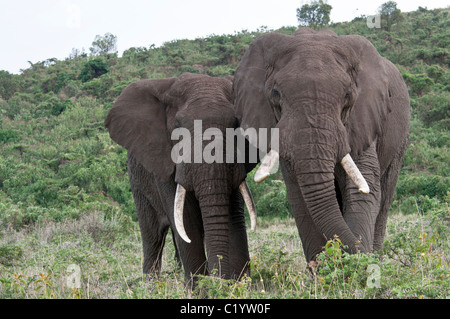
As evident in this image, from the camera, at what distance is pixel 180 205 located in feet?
21.5

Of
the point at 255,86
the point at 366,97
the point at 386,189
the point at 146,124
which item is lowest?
the point at 386,189

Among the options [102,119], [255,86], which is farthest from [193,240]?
[102,119]

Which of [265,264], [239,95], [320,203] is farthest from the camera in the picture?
[265,264]

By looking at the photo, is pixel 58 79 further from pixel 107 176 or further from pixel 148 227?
pixel 148 227

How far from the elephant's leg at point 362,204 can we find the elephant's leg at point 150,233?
3.02 metres

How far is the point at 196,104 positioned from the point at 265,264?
6.32 feet

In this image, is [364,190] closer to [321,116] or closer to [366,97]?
[321,116]

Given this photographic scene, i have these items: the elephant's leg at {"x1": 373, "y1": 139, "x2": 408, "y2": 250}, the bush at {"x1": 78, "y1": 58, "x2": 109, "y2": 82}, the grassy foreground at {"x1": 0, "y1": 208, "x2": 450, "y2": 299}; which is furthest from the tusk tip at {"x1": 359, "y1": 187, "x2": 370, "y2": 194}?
the bush at {"x1": 78, "y1": 58, "x2": 109, "y2": 82}

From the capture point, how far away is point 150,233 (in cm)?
830

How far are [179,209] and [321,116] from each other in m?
1.99

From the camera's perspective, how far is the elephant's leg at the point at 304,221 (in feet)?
19.0

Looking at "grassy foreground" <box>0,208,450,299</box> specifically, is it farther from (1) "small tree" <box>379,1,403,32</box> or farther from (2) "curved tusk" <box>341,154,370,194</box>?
(1) "small tree" <box>379,1,403,32</box>
